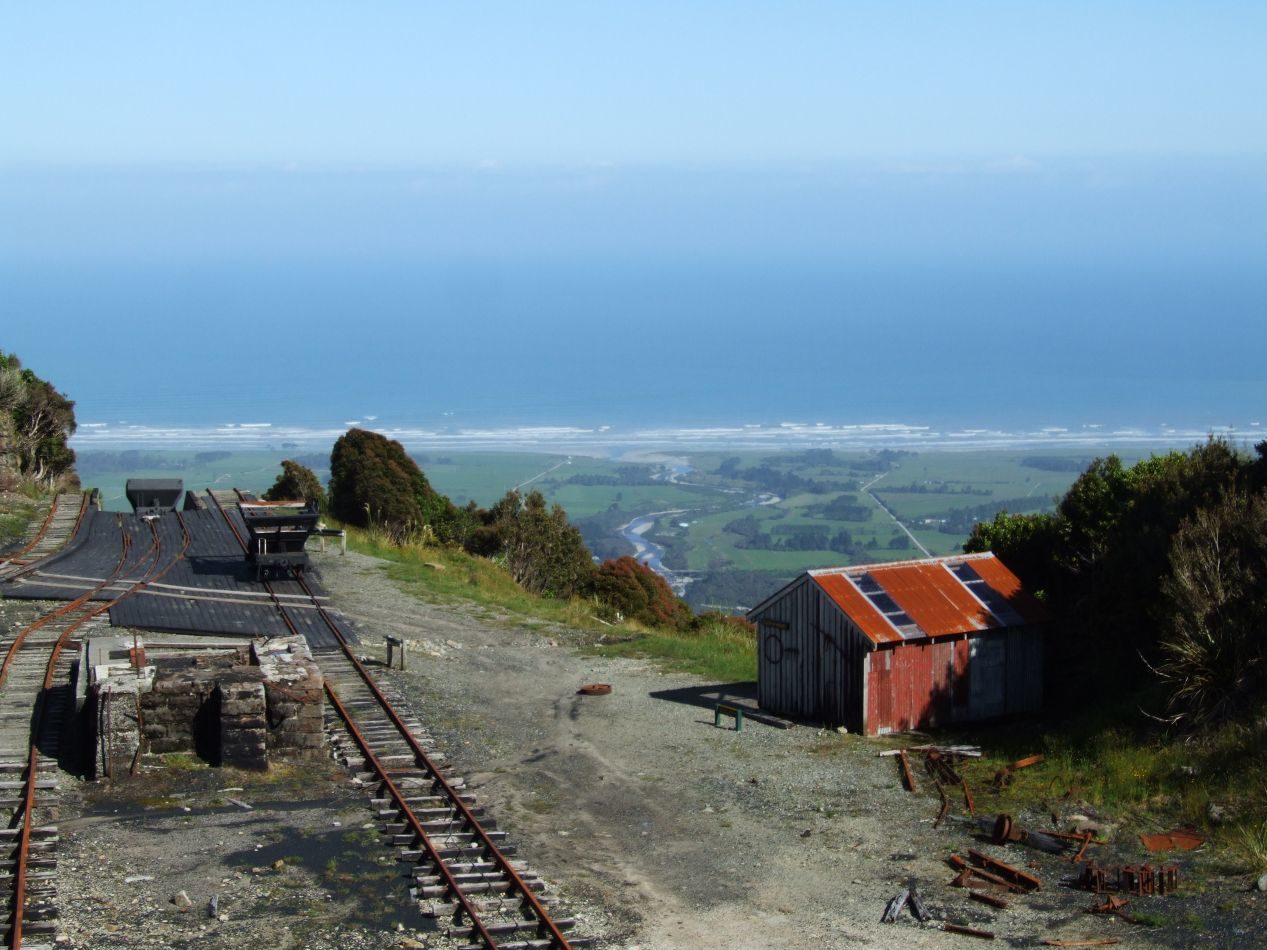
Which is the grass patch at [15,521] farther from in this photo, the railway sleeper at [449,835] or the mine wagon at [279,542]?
the railway sleeper at [449,835]

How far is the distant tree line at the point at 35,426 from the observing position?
46.2m

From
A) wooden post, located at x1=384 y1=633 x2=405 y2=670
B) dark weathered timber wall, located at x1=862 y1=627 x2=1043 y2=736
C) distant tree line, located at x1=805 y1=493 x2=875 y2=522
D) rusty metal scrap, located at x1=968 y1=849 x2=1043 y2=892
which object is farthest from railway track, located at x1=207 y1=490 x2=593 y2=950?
distant tree line, located at x1=805 y1=493 x2=875 y2=522

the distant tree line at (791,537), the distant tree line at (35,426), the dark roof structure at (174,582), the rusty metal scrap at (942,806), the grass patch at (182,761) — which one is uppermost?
the distant tree line at (35,426)

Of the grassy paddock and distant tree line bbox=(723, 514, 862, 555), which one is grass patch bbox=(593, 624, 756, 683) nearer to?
the grassy paddock

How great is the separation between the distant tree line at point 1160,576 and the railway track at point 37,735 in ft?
50.0

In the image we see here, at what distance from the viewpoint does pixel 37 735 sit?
21.8 m

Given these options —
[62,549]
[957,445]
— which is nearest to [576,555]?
[62,549]

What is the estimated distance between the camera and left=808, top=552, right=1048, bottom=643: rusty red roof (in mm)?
24703

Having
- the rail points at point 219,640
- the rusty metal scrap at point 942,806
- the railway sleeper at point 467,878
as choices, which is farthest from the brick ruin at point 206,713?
the rusty metal scrap at point 942,806

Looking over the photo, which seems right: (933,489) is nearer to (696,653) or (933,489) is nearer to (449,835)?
(696,653)

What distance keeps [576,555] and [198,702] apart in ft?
69.0

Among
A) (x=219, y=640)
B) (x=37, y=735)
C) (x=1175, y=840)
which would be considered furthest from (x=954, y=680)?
(x=37, y=735)

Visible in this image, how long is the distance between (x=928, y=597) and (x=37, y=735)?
14031 mm

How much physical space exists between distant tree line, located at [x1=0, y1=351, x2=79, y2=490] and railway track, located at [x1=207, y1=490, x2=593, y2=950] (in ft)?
78.9
